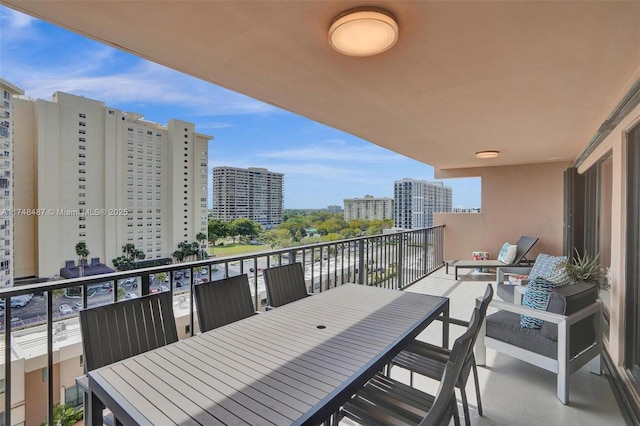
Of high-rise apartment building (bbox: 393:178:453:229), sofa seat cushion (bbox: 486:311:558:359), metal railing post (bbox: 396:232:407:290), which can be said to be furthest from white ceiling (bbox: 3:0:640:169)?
high-rise apartment building (bbox: 393:178:453:229)

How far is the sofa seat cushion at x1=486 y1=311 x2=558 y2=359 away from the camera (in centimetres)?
230

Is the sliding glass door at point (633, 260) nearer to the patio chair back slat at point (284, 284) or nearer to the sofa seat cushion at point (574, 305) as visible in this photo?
the sofa seat cushion at point (574, 305)

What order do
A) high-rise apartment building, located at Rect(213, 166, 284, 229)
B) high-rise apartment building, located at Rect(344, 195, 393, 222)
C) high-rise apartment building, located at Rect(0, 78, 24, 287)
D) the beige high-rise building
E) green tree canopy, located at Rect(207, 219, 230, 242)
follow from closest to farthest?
high-rise apartment building, located at Rect(0, 78, 24, 287) < the beige high-rise building < green tree canopy, located at Rect(207, 219, 230, 242) < high-rise apartment building, located at Rect(344, 195, 393, 222) < high-rise apartment building, located at Rect(213, 166, 284, 229)

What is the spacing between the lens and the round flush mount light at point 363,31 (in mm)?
1548

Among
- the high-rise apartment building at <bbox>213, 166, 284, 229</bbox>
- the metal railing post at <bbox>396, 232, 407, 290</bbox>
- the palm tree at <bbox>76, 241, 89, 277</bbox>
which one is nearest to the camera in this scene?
the metal railing post at <bbox>396, 232, 407, 290</bbox>

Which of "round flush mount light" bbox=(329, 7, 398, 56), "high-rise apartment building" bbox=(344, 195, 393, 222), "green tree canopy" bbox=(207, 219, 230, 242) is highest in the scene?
"round flush mount light" bbox=(329, 7, 398, 56)

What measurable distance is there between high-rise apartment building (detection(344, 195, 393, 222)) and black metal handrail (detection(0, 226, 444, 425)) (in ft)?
18.2

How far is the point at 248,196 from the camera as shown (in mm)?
16578

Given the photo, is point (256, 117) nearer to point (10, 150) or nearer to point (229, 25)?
point (10, 150)

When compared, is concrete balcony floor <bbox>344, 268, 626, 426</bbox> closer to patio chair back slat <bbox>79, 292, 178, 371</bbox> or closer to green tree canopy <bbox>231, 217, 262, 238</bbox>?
patio chair back slat <bbox>79, 292, 178, 371</bbox>

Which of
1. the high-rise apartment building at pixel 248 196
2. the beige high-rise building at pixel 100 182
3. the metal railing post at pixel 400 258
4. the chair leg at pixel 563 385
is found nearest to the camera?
the chair leg at pixel 563 385

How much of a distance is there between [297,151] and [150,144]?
21.5m

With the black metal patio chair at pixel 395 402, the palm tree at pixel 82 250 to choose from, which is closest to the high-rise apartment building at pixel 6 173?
the palm tree at pixel 82 250

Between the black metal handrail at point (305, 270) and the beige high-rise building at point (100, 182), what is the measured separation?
9524 mm
